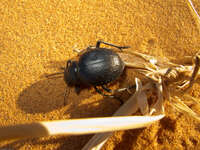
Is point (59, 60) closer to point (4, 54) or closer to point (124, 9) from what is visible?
point (4, 54)

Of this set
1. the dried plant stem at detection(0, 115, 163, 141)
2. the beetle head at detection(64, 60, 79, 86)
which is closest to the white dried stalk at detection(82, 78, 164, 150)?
the dried plant stem at detection(0, 115, 163, 141)

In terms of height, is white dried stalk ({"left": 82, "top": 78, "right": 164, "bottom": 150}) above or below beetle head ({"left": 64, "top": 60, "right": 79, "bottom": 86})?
below

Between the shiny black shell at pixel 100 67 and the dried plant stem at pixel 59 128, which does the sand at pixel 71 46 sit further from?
the dried plant stem at pixel 59 128

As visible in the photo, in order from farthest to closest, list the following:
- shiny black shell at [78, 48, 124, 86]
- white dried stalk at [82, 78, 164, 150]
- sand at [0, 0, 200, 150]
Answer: sand at [0, 0, 200, 150] → shiny black shell at [78, 48, 124, 86] → white dried stalk at [82, 78, 164, 150]

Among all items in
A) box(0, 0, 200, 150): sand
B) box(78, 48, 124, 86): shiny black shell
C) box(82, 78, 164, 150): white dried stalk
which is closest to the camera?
box(82, 78, 164, 150): white dried stalk

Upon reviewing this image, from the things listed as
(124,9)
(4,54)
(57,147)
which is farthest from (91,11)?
(57,147)

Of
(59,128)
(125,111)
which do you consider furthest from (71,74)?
(59,128)

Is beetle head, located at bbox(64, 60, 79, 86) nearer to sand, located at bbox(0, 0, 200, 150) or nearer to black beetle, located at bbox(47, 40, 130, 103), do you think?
black beetle, located at bbox(47, 40, 130, 103)

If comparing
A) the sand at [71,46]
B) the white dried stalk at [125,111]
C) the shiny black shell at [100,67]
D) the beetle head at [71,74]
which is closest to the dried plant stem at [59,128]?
the white dried stalk at [125,111]
